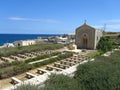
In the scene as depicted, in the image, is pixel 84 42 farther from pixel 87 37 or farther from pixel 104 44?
pixel 104 44

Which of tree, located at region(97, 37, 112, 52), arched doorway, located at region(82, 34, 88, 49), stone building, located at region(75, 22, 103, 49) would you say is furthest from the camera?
arched doorway, located at region(82, 34, 88, 49)

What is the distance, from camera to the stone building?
2473 centimetres

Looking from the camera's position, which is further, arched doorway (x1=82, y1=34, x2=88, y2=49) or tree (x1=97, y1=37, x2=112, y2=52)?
arched doorway (x1=82, y1=34, x2=88, y2=49)

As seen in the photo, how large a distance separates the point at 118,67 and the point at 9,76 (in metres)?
6.72

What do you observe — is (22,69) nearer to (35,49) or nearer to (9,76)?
(9,76)

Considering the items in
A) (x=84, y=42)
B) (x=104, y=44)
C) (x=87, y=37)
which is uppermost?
(x=87, y=37)

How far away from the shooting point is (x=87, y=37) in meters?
25.3

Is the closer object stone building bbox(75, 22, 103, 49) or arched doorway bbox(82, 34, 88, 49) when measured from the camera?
stone building bbox(75, 22, 103, 49)

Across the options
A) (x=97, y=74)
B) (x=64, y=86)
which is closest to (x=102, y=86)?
(x=97, y=74)

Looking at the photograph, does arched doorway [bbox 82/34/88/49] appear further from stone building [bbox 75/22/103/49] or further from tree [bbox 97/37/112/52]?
tree [bbox 97/37/112/52]

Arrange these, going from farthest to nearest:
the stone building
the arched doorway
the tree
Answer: the arched doorway → the stone building → the tree

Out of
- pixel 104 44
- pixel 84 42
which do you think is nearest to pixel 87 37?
pixel 84 42

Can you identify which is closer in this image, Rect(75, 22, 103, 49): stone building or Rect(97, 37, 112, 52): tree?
Rect(97, 37, 112, 52): tree

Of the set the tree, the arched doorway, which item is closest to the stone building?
the arched doorway
